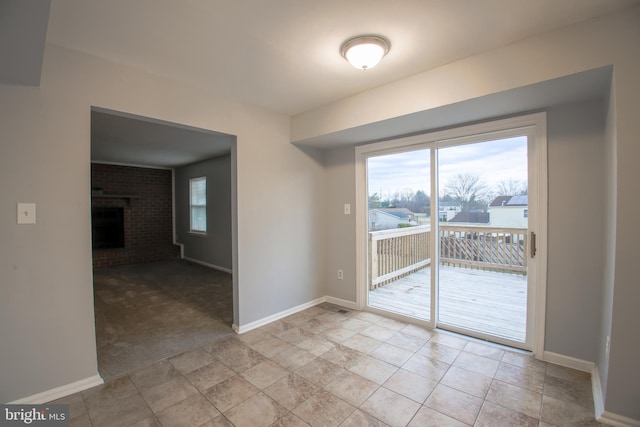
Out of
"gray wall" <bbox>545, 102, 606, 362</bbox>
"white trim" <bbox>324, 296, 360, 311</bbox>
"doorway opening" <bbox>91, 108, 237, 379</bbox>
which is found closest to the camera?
"gray wall" <bbox>545, 102, 606, 362</bbox>

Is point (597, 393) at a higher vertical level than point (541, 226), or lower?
lower

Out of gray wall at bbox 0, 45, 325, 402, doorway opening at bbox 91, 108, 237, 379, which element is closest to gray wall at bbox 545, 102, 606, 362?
doorway opening at bbox 91, 108, 237, 379

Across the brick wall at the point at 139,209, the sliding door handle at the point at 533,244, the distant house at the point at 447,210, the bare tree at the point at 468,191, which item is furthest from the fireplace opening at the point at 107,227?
the sliding door handle at the point at 533,244

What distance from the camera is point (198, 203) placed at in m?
6.48

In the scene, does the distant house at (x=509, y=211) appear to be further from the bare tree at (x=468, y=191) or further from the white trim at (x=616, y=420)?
the white trim at (x=616, y=420)

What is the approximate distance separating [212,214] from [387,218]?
4.01 m

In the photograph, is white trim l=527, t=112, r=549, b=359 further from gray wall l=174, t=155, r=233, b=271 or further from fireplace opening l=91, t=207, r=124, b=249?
fireplace opening l=91, t=207, r=124, b=249

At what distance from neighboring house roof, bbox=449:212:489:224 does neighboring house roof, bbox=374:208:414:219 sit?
0.49 m

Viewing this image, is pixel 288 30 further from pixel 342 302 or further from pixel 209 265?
pixel 209 265

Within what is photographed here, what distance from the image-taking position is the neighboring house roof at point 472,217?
269cm

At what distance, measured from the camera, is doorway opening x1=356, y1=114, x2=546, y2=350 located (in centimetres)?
241

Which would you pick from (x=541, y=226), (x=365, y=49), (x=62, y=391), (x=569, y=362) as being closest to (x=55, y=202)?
(x=62, y=391)

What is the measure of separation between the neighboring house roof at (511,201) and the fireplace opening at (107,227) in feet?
24.1

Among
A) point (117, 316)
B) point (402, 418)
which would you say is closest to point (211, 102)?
point (117, 316)
